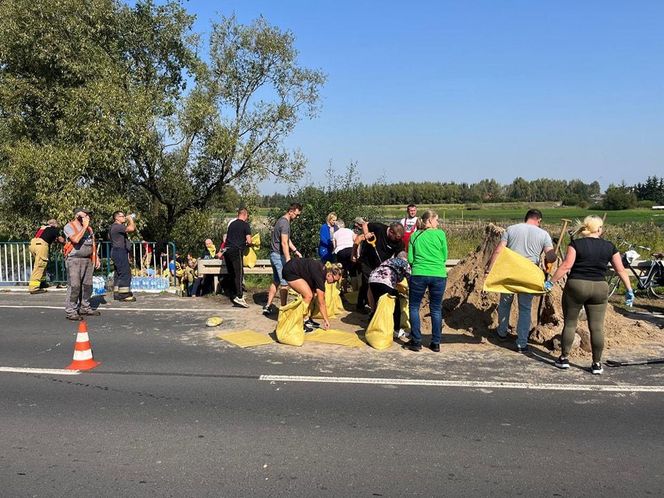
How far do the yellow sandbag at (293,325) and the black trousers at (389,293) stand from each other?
42.7 inches

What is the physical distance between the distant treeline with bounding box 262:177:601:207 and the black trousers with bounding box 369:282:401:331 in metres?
59.8

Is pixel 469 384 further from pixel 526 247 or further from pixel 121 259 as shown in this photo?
pixel 121 259

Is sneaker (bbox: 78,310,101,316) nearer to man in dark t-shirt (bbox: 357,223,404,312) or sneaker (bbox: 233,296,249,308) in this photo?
sneaker (bbox: 233,296,249,308)

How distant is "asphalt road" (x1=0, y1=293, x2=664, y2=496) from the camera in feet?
12.0

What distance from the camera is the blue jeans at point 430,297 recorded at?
7055 millimetres

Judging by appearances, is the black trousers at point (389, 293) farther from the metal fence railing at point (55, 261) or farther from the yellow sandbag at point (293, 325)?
the metal fence railing at point (55, 261)

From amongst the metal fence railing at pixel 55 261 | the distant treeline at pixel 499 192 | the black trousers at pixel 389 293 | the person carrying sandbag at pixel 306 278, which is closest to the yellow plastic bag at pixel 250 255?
the metal fence railing at pixel 55 261

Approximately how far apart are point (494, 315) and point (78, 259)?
696cm

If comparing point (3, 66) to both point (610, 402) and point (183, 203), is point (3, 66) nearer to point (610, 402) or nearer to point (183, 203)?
point (183, 203)

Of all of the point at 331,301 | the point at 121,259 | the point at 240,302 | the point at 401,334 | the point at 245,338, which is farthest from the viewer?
the point at 121,259

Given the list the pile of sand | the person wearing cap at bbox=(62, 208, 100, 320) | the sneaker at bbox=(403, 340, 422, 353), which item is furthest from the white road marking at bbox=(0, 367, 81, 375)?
the pile of sand

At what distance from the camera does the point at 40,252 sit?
12.2m

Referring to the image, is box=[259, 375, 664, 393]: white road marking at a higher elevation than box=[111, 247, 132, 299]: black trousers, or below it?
below

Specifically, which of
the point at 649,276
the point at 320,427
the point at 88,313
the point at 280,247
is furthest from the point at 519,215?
the point at 320,427
